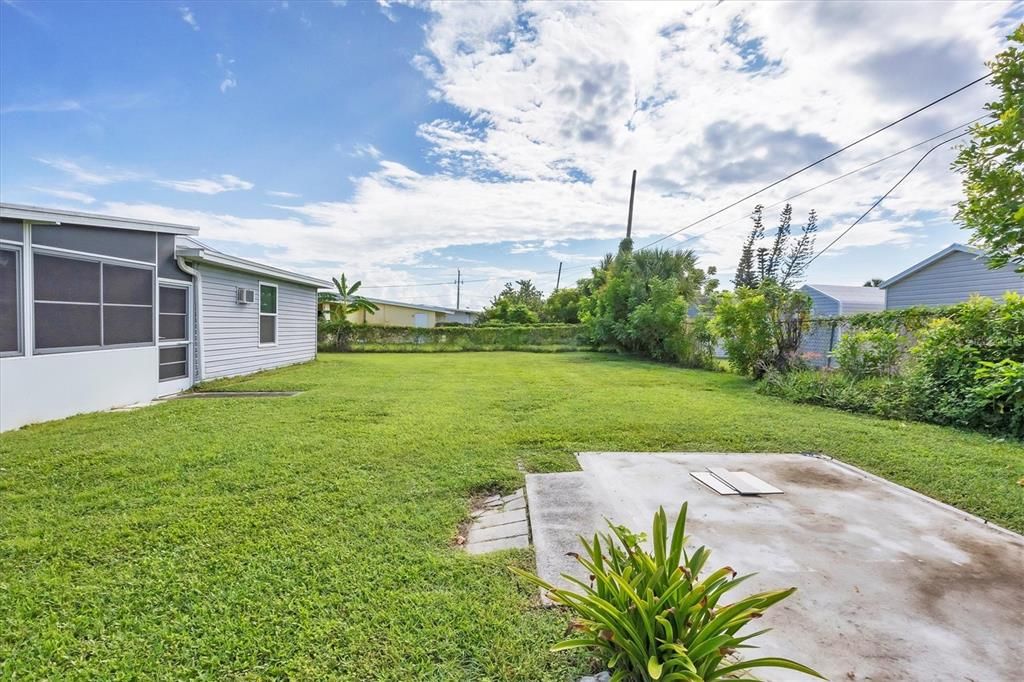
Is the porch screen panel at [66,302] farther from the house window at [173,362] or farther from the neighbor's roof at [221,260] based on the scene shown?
the neighbor's roof at [221,260]

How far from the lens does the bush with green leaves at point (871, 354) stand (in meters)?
7.47

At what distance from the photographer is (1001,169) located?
265cm

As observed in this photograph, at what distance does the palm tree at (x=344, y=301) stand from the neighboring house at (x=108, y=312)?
28.9 feet

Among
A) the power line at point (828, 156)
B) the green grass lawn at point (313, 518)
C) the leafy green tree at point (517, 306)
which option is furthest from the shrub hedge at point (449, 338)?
the green grass lawn at point (313, 518)

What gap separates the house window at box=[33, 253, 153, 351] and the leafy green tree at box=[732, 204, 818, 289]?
24.2 meters

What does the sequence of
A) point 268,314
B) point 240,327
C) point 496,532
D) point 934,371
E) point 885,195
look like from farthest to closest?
point 885,195, point 268,314, point 240,327, point 934,371, point 496,532

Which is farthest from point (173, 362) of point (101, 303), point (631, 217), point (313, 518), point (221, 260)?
point (631, 217)

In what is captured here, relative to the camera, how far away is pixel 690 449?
4691mm

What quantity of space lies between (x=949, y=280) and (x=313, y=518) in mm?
17237

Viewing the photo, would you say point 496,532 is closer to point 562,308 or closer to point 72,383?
point 72,383

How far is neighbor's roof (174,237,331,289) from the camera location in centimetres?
778

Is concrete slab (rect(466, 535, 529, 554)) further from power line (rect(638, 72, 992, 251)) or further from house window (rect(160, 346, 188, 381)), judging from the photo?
house window (rect(160, 346, 188, 381))

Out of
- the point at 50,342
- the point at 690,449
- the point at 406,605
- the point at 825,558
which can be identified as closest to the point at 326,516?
the point at 406,605

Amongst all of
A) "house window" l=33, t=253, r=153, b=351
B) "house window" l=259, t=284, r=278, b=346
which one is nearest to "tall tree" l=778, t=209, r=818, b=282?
"house window" l=259, t=284, r=278, b=346
